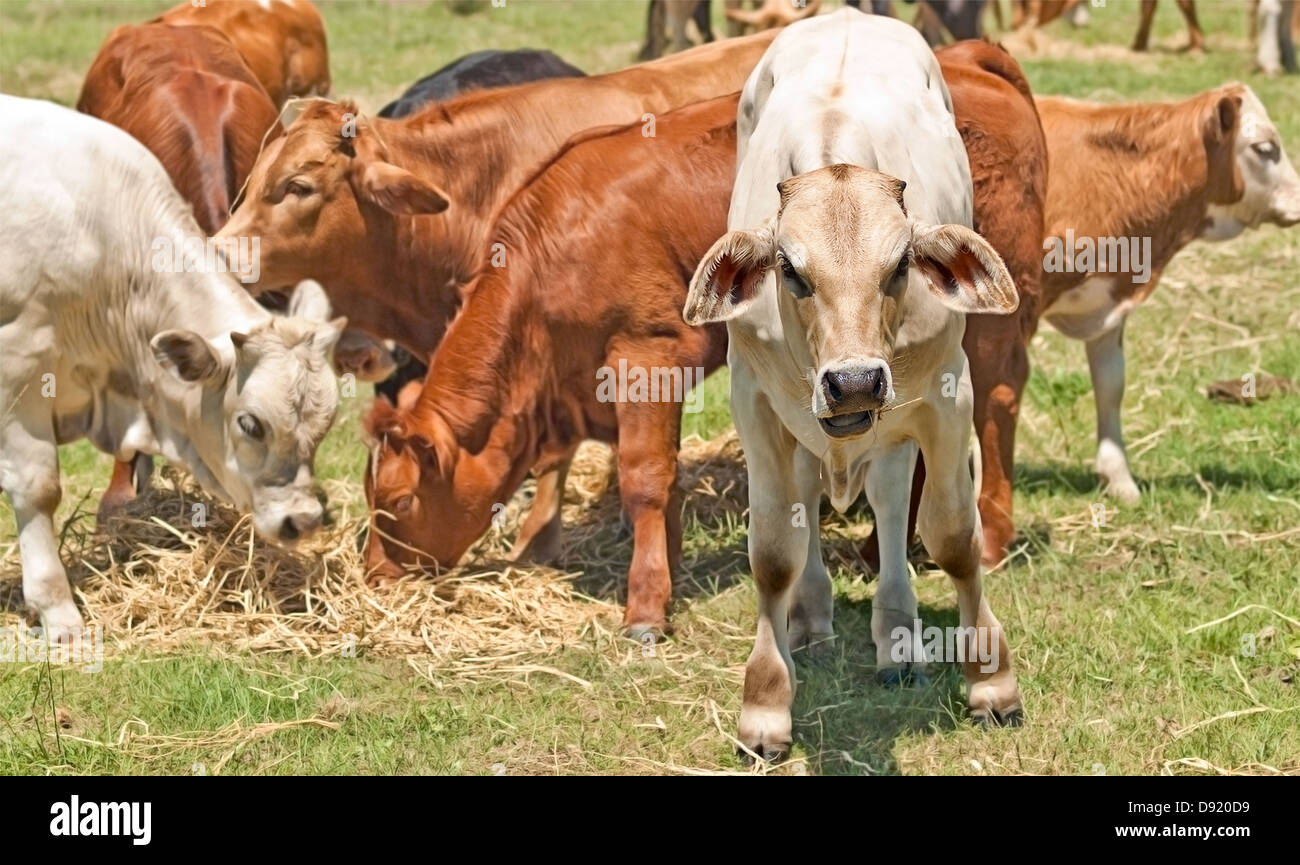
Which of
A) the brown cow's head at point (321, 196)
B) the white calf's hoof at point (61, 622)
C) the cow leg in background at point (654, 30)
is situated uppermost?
the cow leg in background at point (654, 30)

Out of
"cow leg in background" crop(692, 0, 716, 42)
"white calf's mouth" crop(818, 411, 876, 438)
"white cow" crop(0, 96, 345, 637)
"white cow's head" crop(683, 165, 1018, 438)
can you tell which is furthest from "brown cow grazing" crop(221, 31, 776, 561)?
"cow leg in background" crop(692, 0, 716, 42)

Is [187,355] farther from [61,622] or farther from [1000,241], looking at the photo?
[1000,241]

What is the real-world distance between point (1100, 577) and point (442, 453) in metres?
2.66

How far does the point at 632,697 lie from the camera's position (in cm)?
667

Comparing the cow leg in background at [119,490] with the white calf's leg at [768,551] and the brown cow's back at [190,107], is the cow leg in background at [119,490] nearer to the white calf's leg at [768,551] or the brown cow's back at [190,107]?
the brown cow's back at [190,107]

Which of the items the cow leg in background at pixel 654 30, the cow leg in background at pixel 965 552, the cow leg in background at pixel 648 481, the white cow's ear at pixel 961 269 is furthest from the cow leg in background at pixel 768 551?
the cow leg in background at pixel 654 30

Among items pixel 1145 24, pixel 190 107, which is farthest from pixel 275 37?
pixel 1145 24

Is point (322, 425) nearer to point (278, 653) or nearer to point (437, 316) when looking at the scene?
point (278, 653)

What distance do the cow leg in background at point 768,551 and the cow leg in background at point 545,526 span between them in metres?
2.07

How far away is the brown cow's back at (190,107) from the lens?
9.16 metres

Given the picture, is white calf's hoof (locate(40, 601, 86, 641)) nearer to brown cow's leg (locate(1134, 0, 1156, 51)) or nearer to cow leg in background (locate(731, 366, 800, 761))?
cow leg in background (locate(731, 366, 800, 761))

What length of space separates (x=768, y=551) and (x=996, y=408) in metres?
2.14

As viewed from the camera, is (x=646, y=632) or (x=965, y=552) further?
(x=646, y=632)

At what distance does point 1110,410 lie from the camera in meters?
8.84
